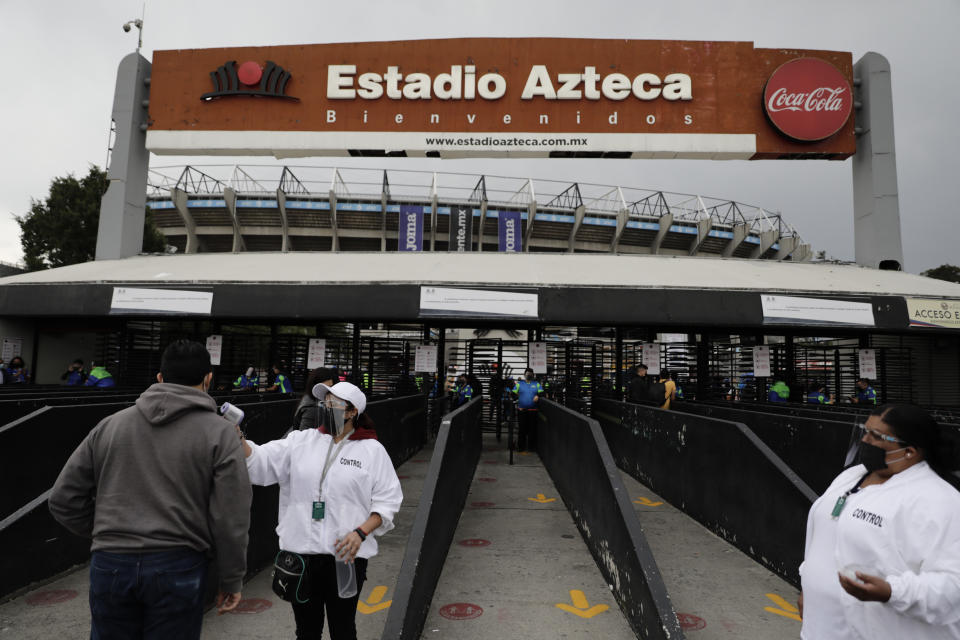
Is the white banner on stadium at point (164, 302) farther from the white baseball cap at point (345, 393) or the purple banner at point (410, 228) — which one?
the purple banner at point (410, 228)

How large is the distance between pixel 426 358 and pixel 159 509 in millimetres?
11751

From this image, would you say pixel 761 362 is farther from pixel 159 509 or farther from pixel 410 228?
pixel 410 228

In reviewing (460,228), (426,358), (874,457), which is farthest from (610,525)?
(460,228)

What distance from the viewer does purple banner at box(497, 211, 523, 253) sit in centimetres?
3719

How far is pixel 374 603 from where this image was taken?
4.44 m

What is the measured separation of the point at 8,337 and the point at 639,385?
14682 mm

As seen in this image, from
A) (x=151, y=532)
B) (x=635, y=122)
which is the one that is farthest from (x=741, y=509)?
(x=635, y=122)

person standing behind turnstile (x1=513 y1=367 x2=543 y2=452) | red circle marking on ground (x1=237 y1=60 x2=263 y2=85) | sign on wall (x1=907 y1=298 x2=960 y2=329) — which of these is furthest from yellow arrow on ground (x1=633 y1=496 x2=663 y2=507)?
red circle marking on ground (x1=237 y1=60 x2=263 y2=85)

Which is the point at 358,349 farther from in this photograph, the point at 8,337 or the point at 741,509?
the point at 741,509

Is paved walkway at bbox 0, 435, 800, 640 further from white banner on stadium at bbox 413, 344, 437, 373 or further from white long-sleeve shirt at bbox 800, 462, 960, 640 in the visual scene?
white banner on stadium at bbox 413, 344, 437, 373

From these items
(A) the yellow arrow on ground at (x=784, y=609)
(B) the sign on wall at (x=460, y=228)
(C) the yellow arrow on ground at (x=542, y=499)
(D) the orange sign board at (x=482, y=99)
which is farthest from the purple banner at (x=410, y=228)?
(A) the yellow arrow on ground at (x=784, y=609)

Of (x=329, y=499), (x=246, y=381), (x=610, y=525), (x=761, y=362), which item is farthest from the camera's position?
(x=246, y=381)

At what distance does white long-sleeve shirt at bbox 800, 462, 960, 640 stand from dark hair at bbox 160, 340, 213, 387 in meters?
2.58

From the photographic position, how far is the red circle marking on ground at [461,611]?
4246 millimetres
